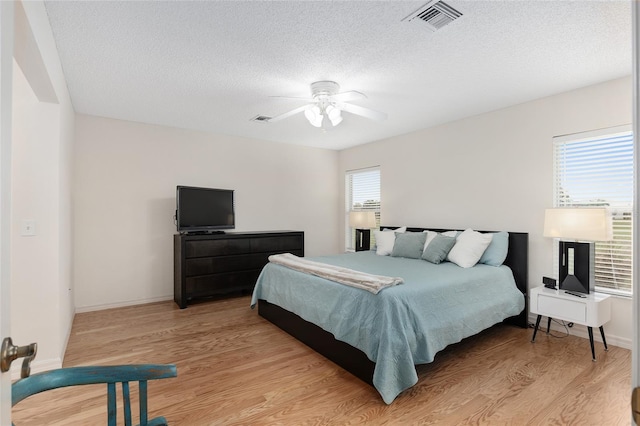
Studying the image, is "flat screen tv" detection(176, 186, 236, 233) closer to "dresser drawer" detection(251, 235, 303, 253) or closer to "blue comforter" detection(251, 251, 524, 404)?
"dresser drawer" detection(251, 235, 303, 253)

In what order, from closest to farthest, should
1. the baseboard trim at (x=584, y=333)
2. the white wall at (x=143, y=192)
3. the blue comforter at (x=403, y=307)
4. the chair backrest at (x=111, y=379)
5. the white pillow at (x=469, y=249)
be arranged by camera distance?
1. the chair backrest at (x=111, y=379)
2. the blue comforter at (x=403, y=307)
3. the baseboard trim at (x=584, y=333)
4. the white pillow at (x=469, y=249)
5. the white wall at (x=143, y=192)

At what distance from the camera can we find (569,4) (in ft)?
6.60

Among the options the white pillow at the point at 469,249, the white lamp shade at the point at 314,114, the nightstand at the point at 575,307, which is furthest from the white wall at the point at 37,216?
the nightstand at the point at 575,307

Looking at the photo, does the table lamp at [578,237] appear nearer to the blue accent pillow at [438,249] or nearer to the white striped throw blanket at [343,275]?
the blue accent pillow at [438,249]

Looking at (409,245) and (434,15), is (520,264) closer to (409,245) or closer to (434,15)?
(409,245)

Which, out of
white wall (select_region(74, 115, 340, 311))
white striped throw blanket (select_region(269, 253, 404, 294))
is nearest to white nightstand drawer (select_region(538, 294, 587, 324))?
white striped throw blanket (select_region(269, 253, 404, 294))

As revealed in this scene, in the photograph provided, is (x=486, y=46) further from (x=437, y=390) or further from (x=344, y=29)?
(x=437, y=390)

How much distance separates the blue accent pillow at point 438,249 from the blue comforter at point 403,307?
0.35ft

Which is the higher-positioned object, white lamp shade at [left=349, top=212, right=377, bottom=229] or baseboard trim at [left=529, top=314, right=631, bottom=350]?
white lamp shade at [left=349, top=212, right=377, bottom=229]

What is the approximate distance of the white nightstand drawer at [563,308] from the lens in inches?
113

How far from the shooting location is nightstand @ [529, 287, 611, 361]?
282 cm

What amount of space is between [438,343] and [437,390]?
0.32 meters

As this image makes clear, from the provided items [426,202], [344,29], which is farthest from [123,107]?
[426,202]

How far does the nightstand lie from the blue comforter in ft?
0.91
